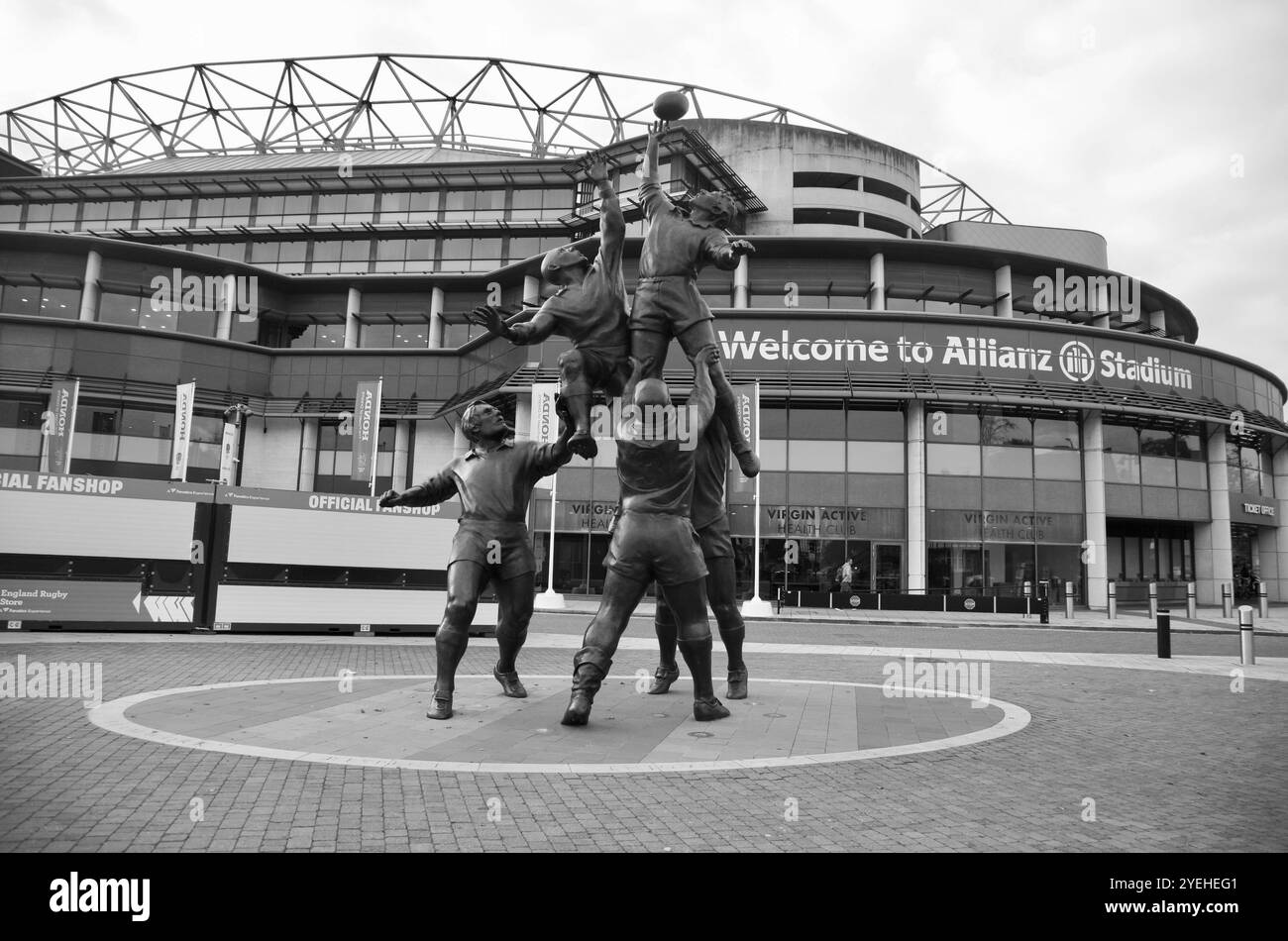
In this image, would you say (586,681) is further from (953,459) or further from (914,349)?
(953,459)

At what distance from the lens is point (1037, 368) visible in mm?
30562

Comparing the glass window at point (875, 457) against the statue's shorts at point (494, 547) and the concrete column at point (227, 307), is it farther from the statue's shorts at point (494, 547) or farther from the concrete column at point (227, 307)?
the concrete column at point (227, 307)

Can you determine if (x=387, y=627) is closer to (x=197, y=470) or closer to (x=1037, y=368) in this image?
(x=1037, y=368)

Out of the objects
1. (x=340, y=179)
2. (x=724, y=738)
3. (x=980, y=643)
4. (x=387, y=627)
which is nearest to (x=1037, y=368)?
(x=980, y=643)

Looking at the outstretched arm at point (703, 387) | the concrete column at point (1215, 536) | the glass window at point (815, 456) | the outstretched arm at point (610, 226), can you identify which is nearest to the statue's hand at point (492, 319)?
the outstretched arm at point (610, 226)

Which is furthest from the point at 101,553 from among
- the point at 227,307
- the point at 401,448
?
the point at 227,307

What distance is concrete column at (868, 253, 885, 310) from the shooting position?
32.8 metres

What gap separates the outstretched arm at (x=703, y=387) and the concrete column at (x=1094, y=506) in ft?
92.0

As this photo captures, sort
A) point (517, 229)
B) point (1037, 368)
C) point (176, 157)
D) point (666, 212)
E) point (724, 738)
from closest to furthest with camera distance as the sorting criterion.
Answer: point (724, 738)
point (666, 212)
point (1037, 368)
point (517, 229)
point (176, 157)

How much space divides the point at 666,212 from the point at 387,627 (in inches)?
426

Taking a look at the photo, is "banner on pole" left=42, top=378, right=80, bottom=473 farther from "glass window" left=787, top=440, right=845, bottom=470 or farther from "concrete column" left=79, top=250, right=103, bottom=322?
"glass window" left=787, top=440, right=845, bottom=470

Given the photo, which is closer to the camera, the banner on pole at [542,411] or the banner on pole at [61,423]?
the banner on pole at [542,411]

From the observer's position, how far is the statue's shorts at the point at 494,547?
6.86 metres

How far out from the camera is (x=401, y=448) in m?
38.9
